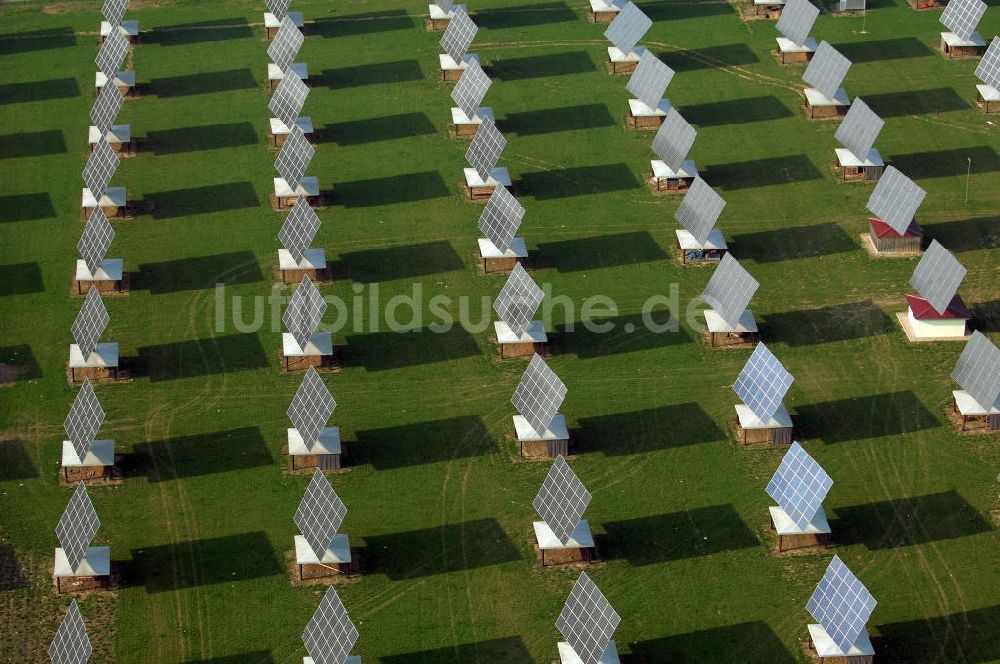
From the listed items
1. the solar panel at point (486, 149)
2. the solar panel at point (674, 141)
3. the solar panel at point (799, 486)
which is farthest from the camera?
the solar panel at point (674, 141)

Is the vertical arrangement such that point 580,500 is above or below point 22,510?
below

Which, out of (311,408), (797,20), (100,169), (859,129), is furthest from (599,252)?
(100,169)

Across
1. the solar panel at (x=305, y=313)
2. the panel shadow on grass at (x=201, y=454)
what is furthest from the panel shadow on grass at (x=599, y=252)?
the panel shadow on grass at (x=201, y=454)

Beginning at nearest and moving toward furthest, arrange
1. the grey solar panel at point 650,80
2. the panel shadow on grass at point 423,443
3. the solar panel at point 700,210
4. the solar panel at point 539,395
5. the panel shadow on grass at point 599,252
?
the solar panel at point 539,395, the panel shadow on grass at point 423,443, the solar panel at point 700,210, the panel shadow on grass at point 599,252, the grey solar panel at point 650,80

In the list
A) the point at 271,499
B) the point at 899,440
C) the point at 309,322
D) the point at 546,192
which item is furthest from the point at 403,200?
the point at 899,440

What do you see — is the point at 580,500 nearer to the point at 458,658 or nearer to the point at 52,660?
the point at 458,658

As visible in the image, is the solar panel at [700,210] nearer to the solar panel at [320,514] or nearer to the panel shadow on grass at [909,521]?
the panel shadow on grass at [909,521]

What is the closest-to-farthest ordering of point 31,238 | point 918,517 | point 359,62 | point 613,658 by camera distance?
1. point 613,658
2. point 918,517
3. point 31,238
4. point 359,62
